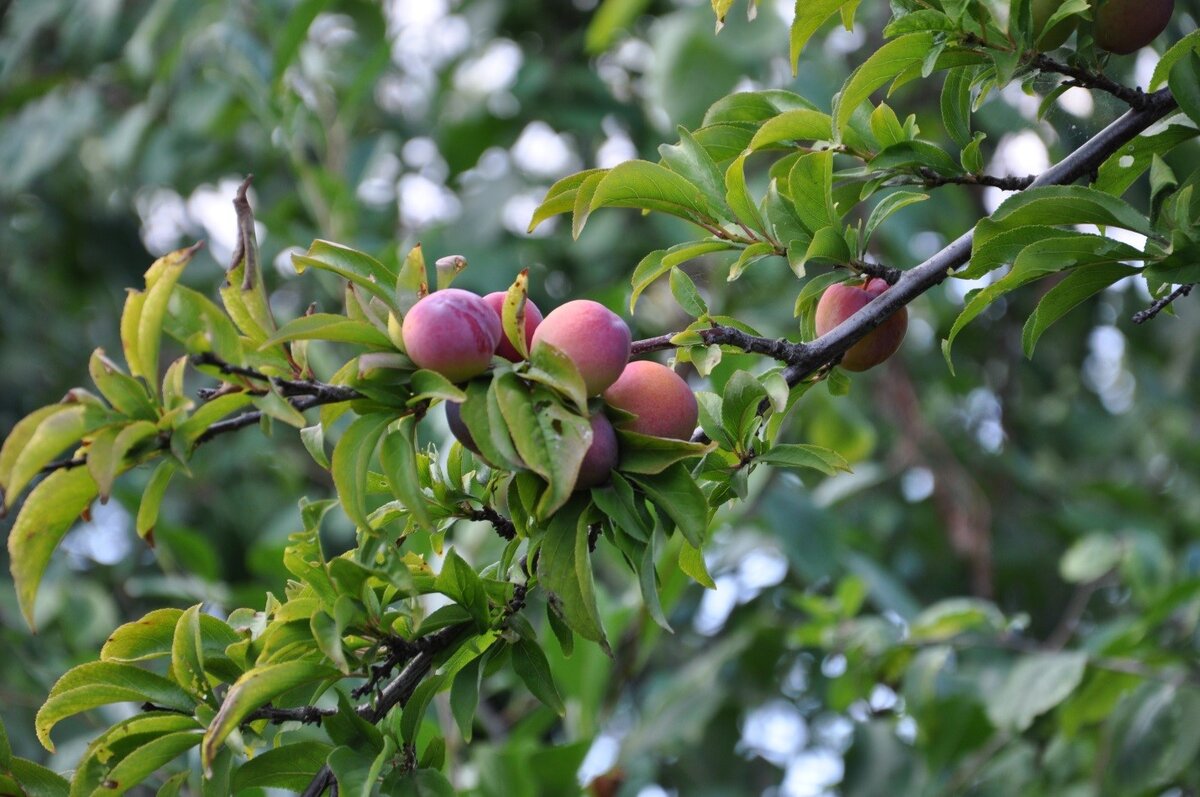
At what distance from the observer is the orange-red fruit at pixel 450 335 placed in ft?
1.99

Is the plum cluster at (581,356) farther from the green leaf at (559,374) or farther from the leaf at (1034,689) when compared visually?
the leaf at (1034,689)

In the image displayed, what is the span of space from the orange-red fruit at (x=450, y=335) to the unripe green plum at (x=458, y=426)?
2 centimetres

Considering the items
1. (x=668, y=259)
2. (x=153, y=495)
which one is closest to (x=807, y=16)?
(x=668, y=259)

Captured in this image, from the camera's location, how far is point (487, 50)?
294cm

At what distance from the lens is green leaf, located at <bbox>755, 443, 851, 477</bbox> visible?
71 cm

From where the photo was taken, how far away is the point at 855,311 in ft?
2.52

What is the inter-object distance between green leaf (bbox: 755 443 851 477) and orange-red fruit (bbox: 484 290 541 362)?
0.51 ft

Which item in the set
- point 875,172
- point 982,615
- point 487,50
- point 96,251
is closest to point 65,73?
point 96,251

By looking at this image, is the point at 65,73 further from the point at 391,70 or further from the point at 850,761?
the point at 850,761

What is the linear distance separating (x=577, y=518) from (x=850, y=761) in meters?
1.55

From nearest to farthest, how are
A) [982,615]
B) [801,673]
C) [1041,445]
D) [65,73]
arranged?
[982,615] < [801,673] < [65,73] < [1041,445]

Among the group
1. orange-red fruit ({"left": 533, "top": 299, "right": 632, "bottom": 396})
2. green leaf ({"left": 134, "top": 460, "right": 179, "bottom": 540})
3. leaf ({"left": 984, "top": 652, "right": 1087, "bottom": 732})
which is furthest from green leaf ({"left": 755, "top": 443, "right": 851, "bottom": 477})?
leaf ({"left": 984, "top": 652, "right": 1087, "bottom": 732})

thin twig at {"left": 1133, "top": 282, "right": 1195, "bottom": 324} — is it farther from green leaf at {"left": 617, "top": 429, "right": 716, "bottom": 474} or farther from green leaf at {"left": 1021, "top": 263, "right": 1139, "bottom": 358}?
green leaf at {"left": 617, "top": 429, "right": 716, "bottom": 474}

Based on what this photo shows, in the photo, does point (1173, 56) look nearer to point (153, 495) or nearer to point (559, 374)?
point (559, 374)
